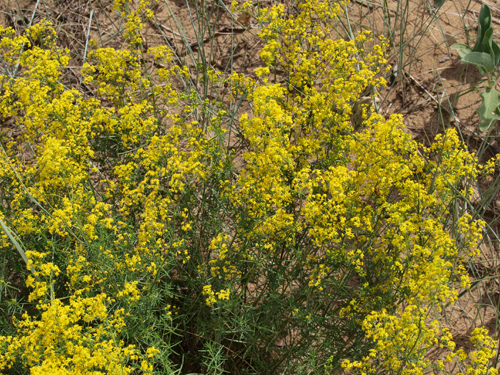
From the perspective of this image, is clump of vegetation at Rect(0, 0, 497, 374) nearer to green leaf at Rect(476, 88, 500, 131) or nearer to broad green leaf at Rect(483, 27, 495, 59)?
green leaf at Rect(476, 88, 500, 131)

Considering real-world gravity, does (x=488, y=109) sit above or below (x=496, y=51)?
below

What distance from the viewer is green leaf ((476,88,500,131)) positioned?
4764mm

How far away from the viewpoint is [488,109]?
4789 millimetres

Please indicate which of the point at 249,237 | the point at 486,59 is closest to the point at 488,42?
the point at 486,59

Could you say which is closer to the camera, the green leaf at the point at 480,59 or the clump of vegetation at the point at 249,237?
the clump of vegetation at the point at 249,237

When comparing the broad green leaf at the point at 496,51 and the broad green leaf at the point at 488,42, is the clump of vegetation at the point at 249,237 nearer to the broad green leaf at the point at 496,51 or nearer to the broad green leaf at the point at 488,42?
the broad green leaf at the point at 488,42

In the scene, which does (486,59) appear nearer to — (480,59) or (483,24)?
(480,59)

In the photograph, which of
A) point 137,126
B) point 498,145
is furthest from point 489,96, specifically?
point 137,126

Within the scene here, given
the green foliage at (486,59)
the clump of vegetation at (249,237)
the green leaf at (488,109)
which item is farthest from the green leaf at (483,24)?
the clump of vegetation at (249,237)

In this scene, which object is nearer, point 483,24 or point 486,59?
point 486,59

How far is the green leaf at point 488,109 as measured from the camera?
4.76 meters

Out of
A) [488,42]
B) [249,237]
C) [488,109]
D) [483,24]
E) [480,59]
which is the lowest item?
[249,237]

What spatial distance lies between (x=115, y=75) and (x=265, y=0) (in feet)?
10.8

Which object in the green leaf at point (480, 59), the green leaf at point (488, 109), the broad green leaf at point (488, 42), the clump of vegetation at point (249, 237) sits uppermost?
the broad green leaf at point (488, 42)
